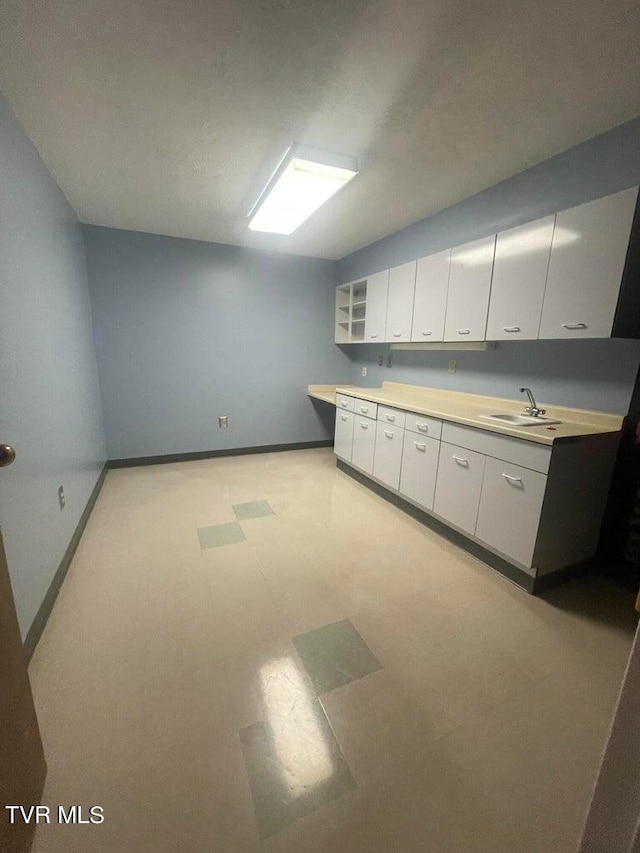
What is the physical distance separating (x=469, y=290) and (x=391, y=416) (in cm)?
109

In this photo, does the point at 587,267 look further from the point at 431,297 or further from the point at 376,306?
the point at 376,306

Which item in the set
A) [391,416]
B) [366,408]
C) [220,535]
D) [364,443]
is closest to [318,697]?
[220,535]

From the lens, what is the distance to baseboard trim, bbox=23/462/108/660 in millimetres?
1409

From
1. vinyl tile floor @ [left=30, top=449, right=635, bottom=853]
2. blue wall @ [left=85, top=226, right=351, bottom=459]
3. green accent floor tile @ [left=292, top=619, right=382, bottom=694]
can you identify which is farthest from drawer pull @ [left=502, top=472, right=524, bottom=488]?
blue wall @ [left=85, top=226, right=351, bottom=459]

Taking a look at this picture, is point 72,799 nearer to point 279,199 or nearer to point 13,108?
point 13,108

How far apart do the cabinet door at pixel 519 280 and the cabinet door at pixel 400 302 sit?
80cm

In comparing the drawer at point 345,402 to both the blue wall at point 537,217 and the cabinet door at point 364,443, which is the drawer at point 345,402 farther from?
the blue wall at point 537,217

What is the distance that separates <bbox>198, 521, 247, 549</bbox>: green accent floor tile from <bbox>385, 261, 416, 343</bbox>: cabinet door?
2167mm

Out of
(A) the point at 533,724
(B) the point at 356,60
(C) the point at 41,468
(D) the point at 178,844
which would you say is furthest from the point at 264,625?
(B) the point at 356,60

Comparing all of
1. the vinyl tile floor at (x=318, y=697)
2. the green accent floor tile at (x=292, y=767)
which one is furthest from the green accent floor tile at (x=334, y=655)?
the green accent floor tile at (x=292, y=767)

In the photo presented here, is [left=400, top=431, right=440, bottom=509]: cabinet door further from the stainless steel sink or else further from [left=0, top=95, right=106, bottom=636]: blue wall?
[left=0, top=95, right=106, bottom=636]: blue wall

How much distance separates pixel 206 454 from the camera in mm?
3957

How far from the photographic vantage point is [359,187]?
7.55 feet

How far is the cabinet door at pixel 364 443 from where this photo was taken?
303 centimetres
